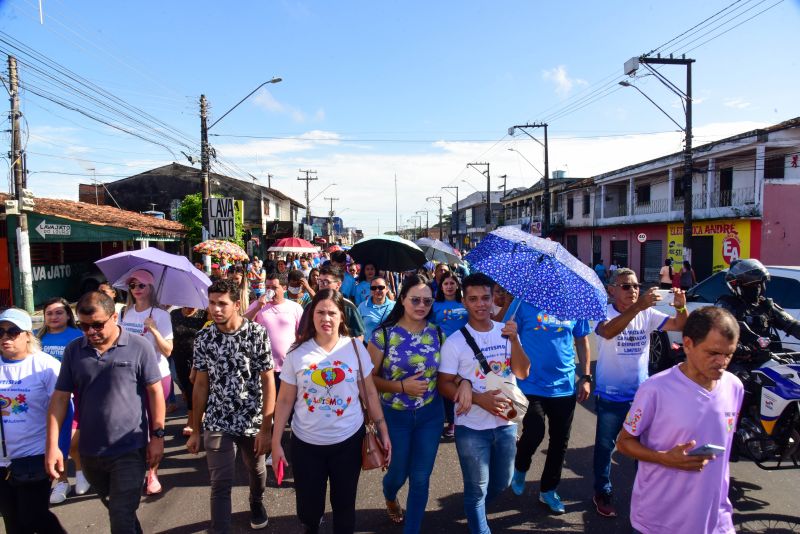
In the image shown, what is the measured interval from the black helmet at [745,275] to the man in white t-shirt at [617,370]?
71cm

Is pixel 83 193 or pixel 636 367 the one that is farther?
pixel 83 193

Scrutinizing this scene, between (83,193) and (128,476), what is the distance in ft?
146

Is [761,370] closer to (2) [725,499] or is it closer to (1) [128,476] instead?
(2) [725,499]

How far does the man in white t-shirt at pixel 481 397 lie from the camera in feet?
9.75

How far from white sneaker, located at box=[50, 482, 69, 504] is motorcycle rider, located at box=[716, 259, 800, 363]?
5.31m

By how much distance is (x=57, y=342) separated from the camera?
375 centimetres

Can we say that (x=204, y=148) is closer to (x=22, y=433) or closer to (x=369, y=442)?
(x=22, y=433)

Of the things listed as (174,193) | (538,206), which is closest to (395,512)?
(174,193)

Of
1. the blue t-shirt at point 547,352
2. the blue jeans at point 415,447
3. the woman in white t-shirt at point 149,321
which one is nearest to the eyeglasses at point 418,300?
the blue jeans at point 415,447

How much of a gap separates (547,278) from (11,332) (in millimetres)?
3116

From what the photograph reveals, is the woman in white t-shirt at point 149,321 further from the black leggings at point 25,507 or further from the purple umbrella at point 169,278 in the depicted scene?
the black leggings at point 25,507

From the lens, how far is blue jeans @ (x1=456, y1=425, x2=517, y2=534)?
9.72 ft

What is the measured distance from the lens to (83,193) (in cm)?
3991

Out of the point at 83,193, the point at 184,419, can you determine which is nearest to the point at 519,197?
the point at 83,193
